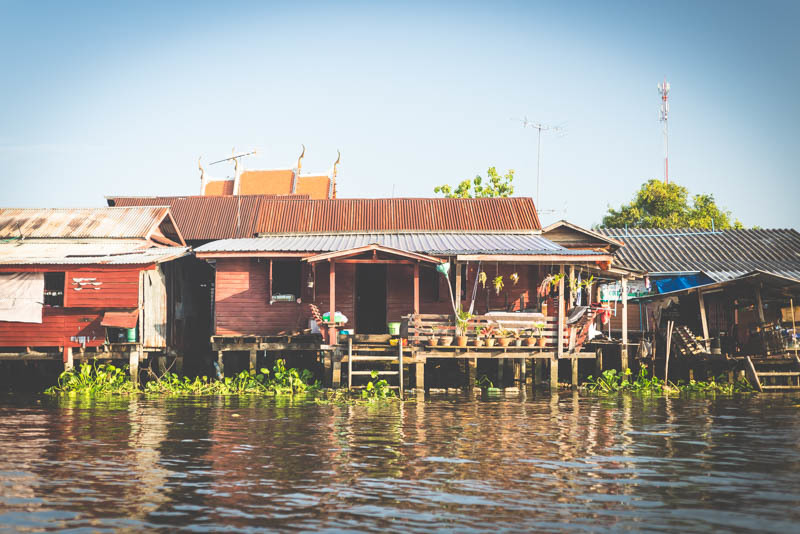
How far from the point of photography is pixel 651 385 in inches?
948

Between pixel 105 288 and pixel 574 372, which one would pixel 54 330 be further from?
pixel 574 372

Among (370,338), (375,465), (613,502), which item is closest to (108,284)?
(370,338)

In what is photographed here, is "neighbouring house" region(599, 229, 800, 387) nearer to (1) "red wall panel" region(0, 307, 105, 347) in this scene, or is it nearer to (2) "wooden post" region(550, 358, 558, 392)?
(2) "wooden post" region(550, 358, 558, 392)

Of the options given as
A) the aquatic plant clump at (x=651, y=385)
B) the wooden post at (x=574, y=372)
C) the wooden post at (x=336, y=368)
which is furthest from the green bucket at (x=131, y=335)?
the aquatic plant clump at (x=651, y=385)

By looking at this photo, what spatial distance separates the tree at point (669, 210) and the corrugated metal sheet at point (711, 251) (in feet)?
36.1

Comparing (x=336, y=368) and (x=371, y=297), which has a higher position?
(x=371, y=297)

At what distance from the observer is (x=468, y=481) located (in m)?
10.3

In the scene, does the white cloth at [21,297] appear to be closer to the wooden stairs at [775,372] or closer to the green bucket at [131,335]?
the green bucket at [131,335]

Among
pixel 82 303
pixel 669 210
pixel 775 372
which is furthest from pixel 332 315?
pixel 669 210

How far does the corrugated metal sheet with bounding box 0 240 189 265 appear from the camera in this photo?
2430cm

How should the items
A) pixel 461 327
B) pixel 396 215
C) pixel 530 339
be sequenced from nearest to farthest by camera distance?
1. pixel 461 327
2. pixel 530 339
3. pixel 396 215

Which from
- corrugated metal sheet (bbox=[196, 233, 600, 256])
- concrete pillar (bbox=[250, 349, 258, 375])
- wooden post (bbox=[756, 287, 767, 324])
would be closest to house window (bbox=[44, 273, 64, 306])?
corrugated metal sheet (bbox=[196, 233, 600, 256])

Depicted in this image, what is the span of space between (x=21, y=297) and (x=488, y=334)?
1391 centimetres

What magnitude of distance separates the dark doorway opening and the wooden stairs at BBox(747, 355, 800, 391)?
11.0 m
